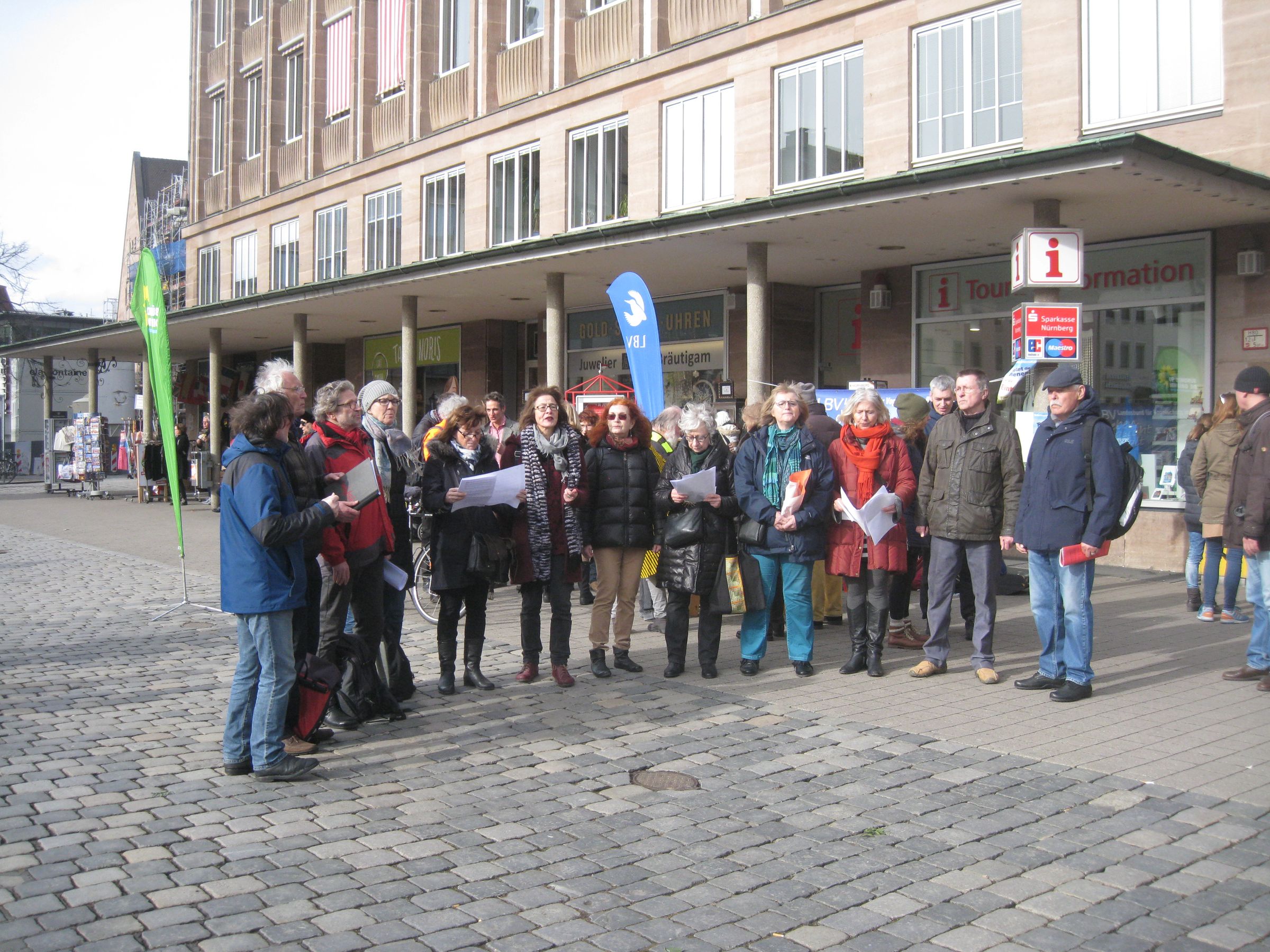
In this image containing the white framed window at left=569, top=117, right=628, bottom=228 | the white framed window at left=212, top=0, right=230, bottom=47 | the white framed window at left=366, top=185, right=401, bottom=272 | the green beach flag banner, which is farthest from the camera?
the white framed window at left=212, top=0, right=230, bottom=47

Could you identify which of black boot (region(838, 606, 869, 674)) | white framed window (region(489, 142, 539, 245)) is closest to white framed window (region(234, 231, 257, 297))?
white framed window (region(489, 142, 539, 245))

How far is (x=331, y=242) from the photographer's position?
30016 millimetres

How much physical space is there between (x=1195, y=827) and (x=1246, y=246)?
10389 millimetres

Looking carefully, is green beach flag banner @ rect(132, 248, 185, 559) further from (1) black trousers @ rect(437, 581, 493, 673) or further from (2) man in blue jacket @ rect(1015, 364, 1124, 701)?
(2) man in blue jacket @ rect(1015, 364, 1124, 701)

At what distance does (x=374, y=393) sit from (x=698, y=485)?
7.25 ft

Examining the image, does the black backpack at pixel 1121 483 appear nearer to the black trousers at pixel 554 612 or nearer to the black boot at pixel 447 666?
the black trousers at pixel 554 612

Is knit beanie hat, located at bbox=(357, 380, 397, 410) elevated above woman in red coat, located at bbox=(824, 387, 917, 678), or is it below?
above

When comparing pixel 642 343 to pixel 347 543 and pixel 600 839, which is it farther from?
pixel 600 839

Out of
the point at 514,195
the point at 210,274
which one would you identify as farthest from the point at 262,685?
the point at 210,274

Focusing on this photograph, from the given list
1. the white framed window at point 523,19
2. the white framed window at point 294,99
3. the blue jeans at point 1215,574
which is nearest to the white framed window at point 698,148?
the white framed window at point 523,19

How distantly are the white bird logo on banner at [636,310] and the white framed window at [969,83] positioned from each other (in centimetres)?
706

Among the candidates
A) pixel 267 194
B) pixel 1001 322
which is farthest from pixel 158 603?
pixel 267 194

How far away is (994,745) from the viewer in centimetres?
611

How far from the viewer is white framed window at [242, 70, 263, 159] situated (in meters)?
34.4
